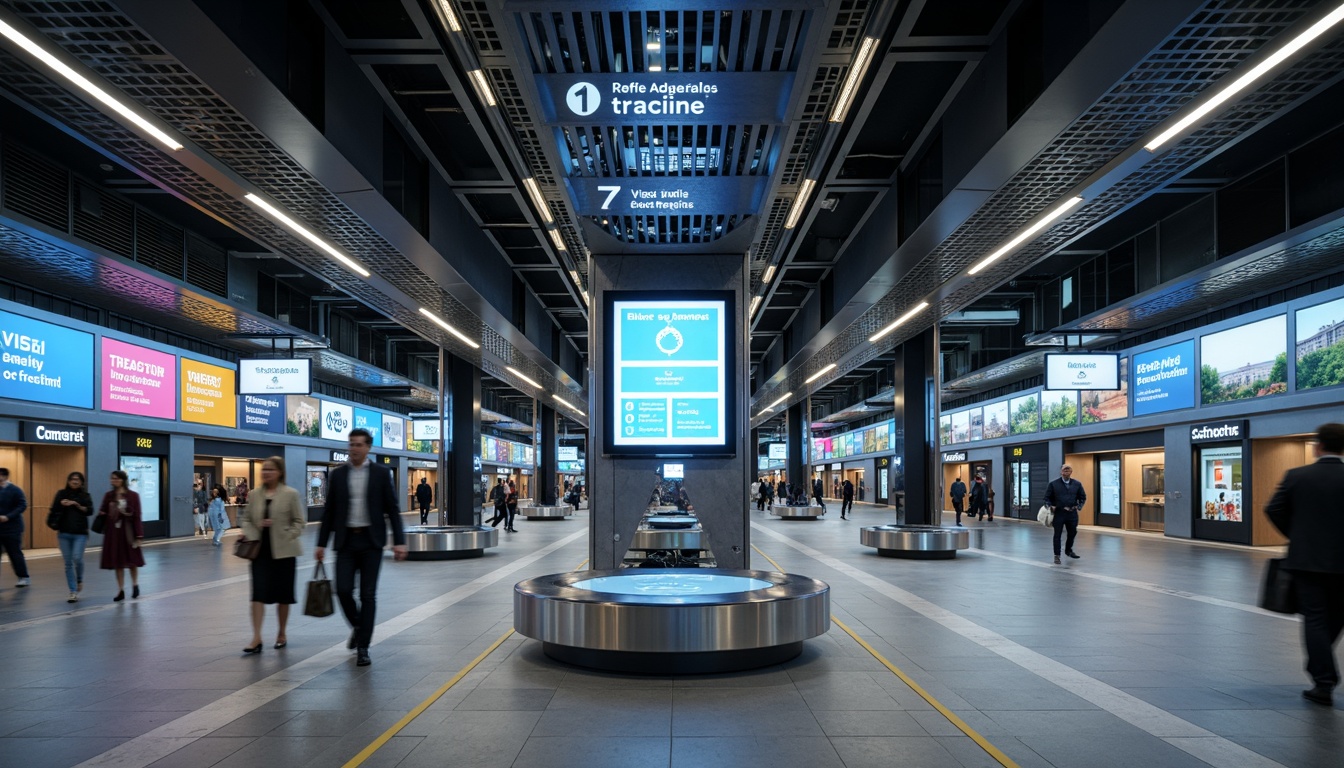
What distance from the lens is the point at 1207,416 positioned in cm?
2175

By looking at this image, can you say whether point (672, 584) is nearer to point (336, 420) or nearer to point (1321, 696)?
point (1321, 696)

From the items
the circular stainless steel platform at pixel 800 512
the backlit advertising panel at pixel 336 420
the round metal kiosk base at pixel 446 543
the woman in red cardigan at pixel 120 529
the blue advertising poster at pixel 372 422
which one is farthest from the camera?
the blue advertising poster at pixel 372 422

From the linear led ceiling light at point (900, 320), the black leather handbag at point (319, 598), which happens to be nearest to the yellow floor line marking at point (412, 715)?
the black leather handbag at point (319, 598)

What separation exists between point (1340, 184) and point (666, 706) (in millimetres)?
13262

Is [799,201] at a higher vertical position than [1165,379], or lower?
higher

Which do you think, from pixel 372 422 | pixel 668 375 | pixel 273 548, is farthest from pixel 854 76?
pixel 372 422

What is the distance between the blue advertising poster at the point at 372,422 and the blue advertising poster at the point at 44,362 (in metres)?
16.8

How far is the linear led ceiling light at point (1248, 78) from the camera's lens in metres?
5.84

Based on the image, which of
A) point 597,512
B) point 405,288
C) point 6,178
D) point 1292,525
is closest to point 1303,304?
point 1292,525

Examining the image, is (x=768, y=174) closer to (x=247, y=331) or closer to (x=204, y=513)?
(x=247, y=331)

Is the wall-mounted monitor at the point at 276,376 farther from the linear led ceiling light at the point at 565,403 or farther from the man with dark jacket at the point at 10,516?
the linear led ceiling light at the point at 565,403

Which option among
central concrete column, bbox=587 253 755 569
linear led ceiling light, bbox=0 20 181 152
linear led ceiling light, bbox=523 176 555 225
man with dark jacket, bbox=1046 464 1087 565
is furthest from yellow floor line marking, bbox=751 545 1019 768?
man with dark jacket, bbox=1046 464 1087 565

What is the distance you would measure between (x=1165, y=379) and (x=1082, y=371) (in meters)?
3.42

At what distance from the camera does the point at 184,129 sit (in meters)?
7.50
